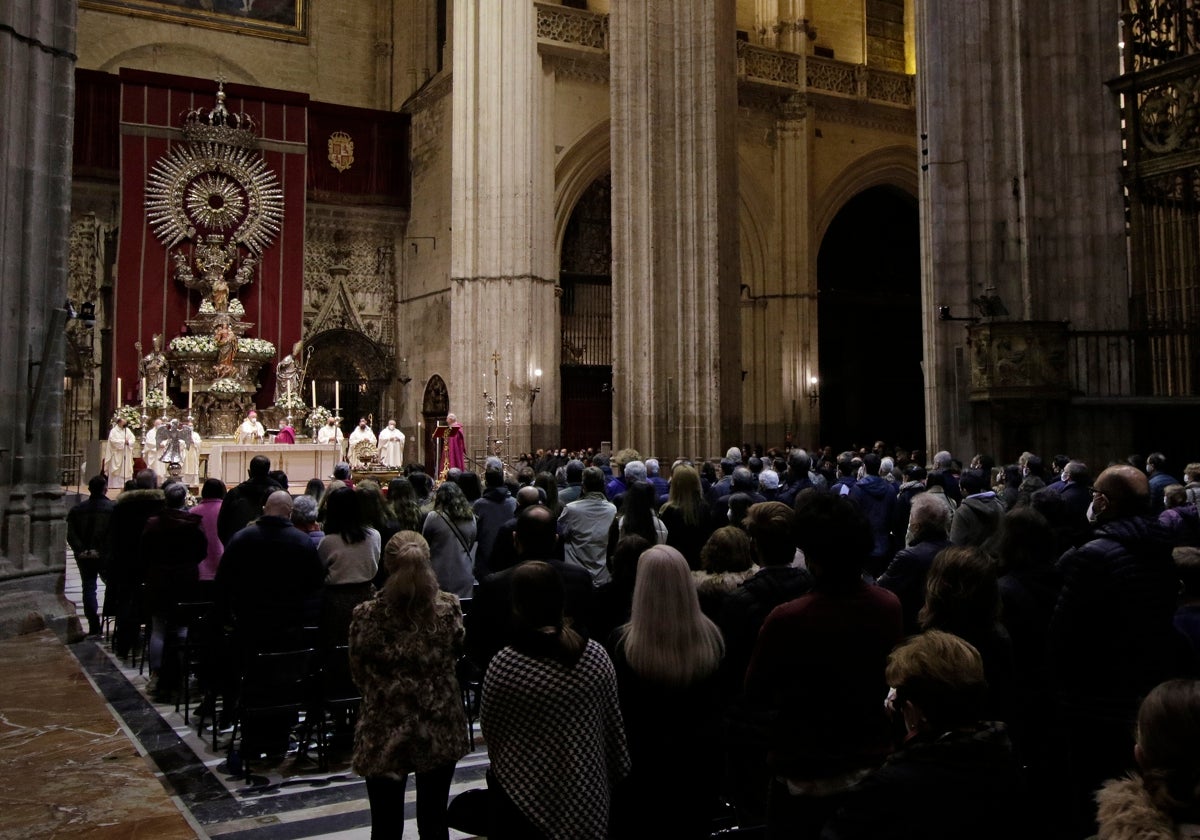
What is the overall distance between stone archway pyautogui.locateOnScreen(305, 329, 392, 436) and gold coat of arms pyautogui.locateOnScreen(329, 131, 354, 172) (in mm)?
4515

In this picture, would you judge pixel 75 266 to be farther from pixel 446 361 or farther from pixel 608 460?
pixel 608 460

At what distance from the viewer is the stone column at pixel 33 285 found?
793 centimetres

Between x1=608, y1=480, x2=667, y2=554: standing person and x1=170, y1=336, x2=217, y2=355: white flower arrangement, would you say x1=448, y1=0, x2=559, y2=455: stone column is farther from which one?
x1=608, y1=480, x2=667, y2=554: standing person

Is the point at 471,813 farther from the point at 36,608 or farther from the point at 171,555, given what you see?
the point at 36,608

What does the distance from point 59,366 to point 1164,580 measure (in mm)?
8162

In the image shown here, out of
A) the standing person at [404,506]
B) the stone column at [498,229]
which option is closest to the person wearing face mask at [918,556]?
the standing person at [404,506]

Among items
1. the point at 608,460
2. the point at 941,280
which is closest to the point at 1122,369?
the point at 941,280

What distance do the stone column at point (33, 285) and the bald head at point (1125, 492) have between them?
7.51 meters

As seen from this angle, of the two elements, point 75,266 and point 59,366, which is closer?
point 59,366

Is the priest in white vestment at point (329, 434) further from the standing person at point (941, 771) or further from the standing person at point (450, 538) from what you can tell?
the standing person at point (941, 771)

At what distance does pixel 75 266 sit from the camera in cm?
2358

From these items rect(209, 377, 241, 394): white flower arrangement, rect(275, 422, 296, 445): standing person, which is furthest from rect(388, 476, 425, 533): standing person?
rect(209, 377, 241, 394): white flower arrangement

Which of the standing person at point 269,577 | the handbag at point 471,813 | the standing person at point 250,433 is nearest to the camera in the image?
the handbag at point 471,813

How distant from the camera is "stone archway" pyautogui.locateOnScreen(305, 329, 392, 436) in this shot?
2708 cm
